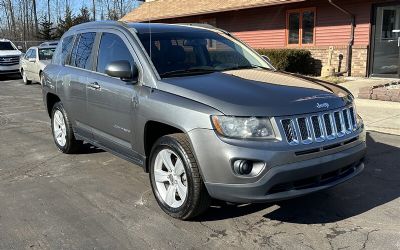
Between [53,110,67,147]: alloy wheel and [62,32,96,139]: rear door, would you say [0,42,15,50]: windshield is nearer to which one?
[53,110,67,147]: alloy wheel

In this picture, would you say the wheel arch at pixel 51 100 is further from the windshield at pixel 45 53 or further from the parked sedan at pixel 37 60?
the windshield at pixel 45 53

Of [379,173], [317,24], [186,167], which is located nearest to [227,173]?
[186,167]

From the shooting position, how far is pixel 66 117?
6340 millimetres

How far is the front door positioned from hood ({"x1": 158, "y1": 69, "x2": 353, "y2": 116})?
11269 millimetres

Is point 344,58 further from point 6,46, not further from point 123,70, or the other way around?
point 6,46

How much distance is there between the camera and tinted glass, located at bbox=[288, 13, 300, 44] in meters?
18.6

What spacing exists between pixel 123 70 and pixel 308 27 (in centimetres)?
1481

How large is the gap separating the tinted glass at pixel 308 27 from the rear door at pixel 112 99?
13.9m

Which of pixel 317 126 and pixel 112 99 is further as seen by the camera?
pixel 112 99

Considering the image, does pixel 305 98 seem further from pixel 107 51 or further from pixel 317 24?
pixel 317 24

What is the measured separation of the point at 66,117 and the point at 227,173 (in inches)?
133

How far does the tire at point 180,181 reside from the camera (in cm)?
393

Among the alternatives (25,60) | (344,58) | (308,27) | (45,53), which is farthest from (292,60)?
(25,60)

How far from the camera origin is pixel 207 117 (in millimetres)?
3768
